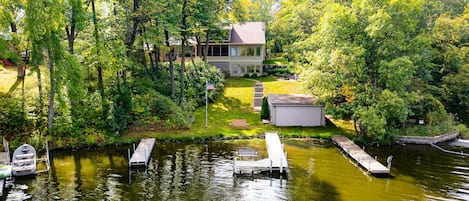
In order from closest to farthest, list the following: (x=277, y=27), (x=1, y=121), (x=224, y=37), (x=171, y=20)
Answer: (x=1, y=121), (x=171, y=20), (x=224, y=37), (x=277, y=27)

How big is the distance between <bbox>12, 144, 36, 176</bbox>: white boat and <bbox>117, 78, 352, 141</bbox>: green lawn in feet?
20.6

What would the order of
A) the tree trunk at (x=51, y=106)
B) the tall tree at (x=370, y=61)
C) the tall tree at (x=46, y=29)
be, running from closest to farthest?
the tall tree at (x=46, y=29), the tree trunk at (x=51, y=106), the tall tree at (x=370, y=61)

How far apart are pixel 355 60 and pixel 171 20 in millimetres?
14172

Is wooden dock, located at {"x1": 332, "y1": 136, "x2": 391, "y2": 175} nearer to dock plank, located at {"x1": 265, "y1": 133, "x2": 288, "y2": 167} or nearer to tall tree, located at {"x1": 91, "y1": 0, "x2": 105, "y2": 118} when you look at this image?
dock plank, located at {"x1": 265, "y1": 133, "x2": 288, "y2": 167}

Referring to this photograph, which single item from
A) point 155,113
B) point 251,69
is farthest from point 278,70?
point 155,113

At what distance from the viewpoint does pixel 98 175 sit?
1900 cm

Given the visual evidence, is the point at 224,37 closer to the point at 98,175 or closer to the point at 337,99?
the point at 337,99

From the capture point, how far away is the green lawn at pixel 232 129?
88.5 feet

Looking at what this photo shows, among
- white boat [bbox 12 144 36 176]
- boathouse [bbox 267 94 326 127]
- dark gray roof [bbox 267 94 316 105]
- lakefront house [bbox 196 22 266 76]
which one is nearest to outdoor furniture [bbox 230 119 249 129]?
boathouse [bbox 267 94 326 127]

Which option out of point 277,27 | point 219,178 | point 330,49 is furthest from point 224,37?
point 219,178

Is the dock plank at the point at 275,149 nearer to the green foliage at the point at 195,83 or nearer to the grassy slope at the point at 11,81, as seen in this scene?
the green foliage at the point at 195,83

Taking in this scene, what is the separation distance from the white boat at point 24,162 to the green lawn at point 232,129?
6.28 m

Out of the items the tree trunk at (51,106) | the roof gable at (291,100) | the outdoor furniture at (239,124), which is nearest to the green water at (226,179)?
the tree trunk at (51,106)

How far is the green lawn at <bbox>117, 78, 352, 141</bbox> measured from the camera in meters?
27.0
